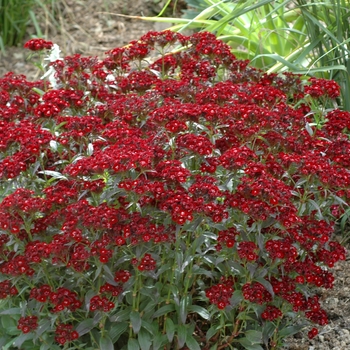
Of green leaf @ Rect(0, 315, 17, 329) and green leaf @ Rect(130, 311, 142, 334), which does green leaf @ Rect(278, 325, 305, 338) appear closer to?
green leaf @ Rect(130, 311, 142, 334)

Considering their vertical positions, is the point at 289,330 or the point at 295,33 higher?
the point at 295,33

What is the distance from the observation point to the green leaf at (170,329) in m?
2.99

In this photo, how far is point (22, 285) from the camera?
3.26m

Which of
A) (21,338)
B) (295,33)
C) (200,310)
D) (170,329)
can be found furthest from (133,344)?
(295,33)

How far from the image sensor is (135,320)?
9.62ft

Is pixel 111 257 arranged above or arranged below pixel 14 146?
below

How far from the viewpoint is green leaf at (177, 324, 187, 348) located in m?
3.00

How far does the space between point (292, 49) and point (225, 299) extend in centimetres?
291

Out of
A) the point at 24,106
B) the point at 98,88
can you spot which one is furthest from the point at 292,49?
the point at 24,106

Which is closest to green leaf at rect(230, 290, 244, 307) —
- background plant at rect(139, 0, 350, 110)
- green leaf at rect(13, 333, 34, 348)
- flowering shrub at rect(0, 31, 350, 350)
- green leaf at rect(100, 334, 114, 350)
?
flowering shrub at rect(0, 31, 350, 350)

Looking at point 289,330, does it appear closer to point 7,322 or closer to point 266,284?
point 266,284

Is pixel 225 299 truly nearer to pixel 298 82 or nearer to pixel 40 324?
Answer: pixel 40 324

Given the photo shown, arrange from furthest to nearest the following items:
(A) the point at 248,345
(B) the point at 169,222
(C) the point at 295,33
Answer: (C) the point at 295,33
(A) the point at 248,345
(B) the point at 169,222

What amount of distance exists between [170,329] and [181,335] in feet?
0.17
